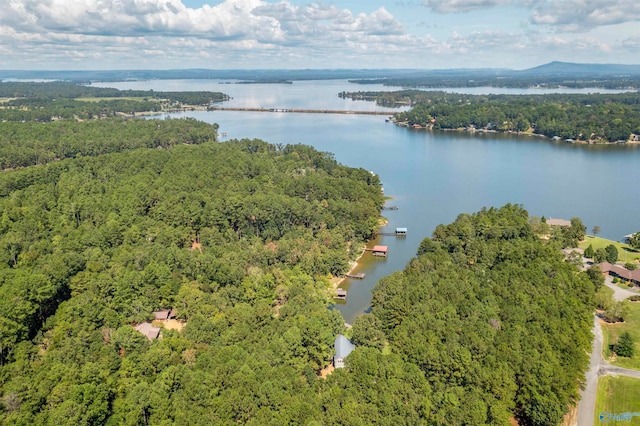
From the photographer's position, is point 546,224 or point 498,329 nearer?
point 498,329

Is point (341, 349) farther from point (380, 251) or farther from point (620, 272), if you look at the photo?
point (620, 272)

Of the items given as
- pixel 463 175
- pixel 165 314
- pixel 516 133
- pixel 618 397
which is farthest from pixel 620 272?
pixel 516 133

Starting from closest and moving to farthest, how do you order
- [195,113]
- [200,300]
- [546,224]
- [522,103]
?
1. [200,300]
2. [546,224]
3. [522,103]
4. [195,113]

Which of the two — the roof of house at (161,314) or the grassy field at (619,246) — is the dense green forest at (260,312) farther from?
the grassy field at (619,246)

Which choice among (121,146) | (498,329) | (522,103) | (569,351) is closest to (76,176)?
(121,146)

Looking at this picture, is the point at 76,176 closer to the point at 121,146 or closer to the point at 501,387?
the point at 121,146

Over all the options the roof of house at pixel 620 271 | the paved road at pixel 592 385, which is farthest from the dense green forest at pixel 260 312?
the roof of house at pixel 620 271

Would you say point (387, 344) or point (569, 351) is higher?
point (569, 351)
